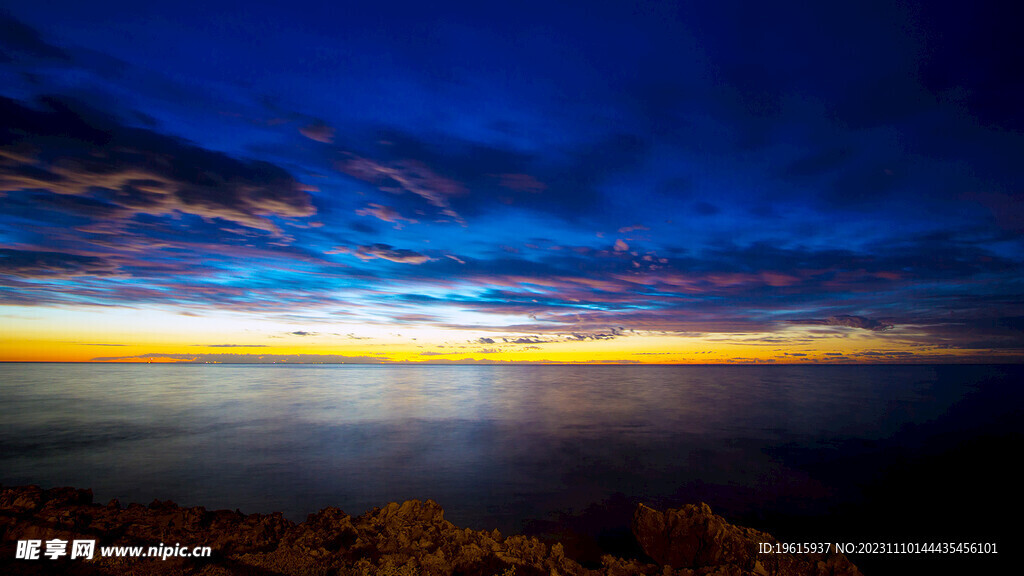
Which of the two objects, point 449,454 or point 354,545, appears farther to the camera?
point 449,454

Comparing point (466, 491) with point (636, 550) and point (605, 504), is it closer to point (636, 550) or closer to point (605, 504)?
point (605, 504)

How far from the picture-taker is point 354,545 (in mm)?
6832

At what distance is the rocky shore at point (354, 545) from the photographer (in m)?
6.01

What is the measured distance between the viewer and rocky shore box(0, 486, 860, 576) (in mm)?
6012

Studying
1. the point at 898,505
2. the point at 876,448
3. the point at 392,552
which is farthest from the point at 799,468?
the point at 392,552

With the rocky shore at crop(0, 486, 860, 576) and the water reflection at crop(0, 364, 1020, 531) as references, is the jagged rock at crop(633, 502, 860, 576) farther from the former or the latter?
the water reflection at crop(0, 364, 1020, 531)

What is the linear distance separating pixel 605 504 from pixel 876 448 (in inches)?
642

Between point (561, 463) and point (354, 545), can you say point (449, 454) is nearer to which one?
point (561, 463)

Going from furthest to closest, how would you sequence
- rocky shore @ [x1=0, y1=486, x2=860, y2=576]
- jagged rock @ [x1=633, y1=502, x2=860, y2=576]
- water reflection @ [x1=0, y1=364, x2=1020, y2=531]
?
water reflection @ [x1=0, y1=364, x2=1020, y2=531]
jagged rock @ [x1=633, y1=502, x2=860, y2=576]
rocky shore @ [x1=0, y1=486, x2=860, y2=576]

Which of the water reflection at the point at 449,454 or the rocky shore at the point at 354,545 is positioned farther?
the water reflection at the point at 449,454

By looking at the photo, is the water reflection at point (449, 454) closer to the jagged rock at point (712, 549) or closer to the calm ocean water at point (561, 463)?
the calm ocean water at point (561, 463)

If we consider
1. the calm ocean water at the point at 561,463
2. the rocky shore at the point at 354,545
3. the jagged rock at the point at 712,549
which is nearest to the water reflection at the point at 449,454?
the calm ocean water at the point at 561,463

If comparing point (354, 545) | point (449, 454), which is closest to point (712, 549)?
point (354, 545)

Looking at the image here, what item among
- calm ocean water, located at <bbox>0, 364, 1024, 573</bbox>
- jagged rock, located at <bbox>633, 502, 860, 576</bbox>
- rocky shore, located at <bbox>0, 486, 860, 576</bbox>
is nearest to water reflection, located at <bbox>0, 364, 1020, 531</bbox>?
calm ocean water, located at <bbox>0, 364, 1024, 573</bbox>
